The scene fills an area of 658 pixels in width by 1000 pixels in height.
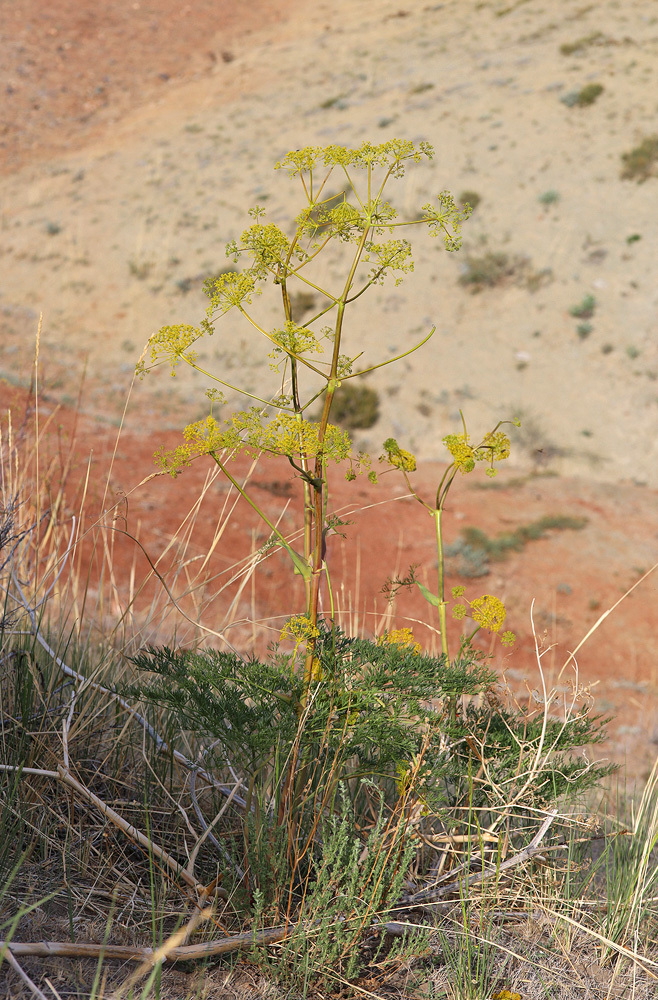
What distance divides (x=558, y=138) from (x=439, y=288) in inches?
222

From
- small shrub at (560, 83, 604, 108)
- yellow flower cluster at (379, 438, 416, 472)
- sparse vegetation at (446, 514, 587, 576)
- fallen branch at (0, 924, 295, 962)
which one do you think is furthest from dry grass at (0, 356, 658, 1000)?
small shrub at (560, 83, 604, 108)

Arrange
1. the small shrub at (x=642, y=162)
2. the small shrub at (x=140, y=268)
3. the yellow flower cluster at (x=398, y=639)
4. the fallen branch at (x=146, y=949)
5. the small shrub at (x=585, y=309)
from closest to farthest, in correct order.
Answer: the fallen branch at (x=146, y=949) < the yellow flower cluster at (x=398, y=639) < the small shrub at (x=585, y=309) < the small shrub at (x=642, y=162) < the small shrub at (x=140, y=268)

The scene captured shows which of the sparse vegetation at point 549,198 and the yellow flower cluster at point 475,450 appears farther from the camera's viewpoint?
the sparse vegetation at point 549,198

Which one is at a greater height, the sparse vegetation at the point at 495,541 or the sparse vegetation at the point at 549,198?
the sparse vegetation at the point at 549,198

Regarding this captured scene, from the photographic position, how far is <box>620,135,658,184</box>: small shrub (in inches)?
628

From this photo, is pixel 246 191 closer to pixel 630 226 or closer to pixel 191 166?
pixel 191 166

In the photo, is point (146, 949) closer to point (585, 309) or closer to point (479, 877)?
point (479, 877)

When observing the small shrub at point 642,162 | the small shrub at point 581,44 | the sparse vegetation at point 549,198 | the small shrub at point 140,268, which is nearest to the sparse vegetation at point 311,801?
the sparse vegetation at point 549,198

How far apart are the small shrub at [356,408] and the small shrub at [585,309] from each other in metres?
4.54

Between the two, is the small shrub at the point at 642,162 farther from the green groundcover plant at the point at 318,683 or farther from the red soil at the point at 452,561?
the green groundcover plant at the point at 318,683

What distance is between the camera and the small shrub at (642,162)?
1595 cm

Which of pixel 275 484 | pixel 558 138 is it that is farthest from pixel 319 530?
pixel 558 138

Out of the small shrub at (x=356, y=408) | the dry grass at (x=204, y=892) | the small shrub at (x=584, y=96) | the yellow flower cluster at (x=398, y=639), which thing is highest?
the small shrub at (x=584, y=96)

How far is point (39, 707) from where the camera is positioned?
1.83m
